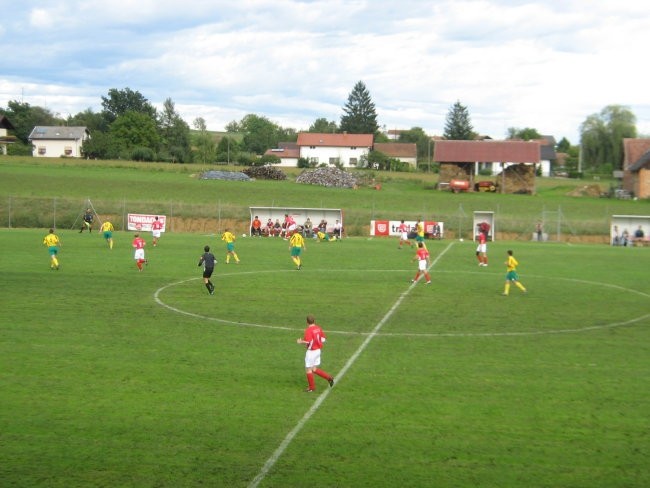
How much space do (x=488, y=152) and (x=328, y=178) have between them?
20721 mm

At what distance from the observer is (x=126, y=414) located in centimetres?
1298

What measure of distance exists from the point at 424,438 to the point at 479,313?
12.2 m

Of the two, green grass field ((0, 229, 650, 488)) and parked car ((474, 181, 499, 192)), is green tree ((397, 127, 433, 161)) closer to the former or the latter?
parked car ((474, 181, 499, 192))

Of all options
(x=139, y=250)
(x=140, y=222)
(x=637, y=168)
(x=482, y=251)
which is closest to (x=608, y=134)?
(x=637, y=168)

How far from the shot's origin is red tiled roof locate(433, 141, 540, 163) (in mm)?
85062

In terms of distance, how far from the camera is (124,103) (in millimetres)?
158375

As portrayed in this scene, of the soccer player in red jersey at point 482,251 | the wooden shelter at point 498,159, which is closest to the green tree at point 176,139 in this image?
the wooden shelter at point 498,159

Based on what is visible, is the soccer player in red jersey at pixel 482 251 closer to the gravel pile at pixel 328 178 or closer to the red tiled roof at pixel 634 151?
the gravel pile at pixel 328 178

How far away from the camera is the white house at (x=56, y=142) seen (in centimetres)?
12938

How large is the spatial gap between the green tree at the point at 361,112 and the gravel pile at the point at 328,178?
64.8 meters

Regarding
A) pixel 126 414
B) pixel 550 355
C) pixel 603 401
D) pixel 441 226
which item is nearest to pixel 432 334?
pixel 550 355

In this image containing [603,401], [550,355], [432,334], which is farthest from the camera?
[432,334]

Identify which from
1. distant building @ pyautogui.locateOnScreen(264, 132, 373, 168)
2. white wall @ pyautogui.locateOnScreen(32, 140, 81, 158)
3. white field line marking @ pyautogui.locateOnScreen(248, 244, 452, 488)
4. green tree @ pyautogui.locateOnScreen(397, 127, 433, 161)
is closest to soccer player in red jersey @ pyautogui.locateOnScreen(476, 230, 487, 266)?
white field line marking @ pyautogui.locateOnScreen(248, 244, 452, 488)

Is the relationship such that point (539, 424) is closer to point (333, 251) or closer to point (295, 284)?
point (295, 284)
